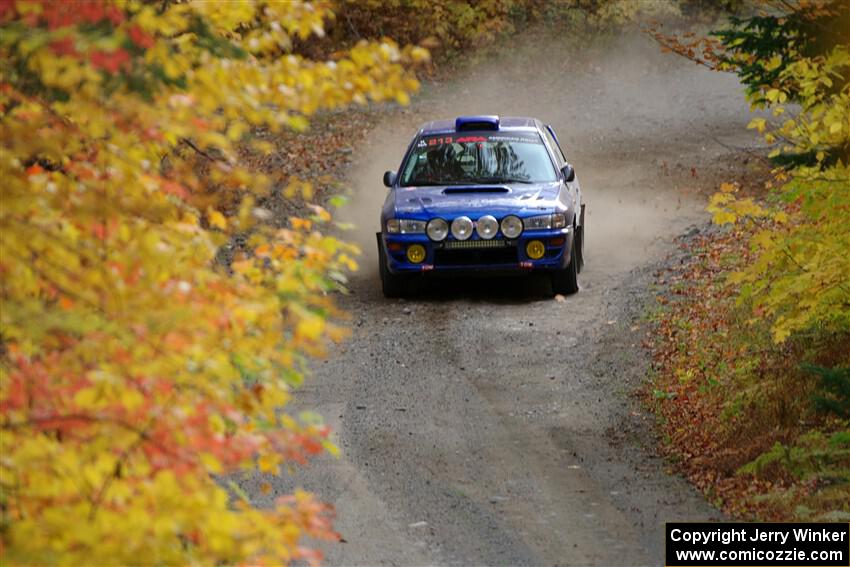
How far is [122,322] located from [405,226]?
32.8 ft

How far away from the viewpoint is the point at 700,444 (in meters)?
9.39

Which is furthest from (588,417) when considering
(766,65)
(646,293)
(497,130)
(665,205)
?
(665,205)

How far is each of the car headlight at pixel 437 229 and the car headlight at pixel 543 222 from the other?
0.83 m

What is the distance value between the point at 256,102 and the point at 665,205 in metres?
17.3

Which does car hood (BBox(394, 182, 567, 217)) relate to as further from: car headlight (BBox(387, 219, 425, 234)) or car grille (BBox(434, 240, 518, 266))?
car grille (BBox(434, 240, 518, 266))

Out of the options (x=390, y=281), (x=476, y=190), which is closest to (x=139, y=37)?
(x=476, y=190)

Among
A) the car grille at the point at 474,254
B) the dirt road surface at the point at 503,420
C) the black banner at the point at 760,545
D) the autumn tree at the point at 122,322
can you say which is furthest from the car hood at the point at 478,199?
the autumn tree at the point at 122,322

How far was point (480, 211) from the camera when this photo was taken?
1358 centimetres

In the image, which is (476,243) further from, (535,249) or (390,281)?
(390,281)


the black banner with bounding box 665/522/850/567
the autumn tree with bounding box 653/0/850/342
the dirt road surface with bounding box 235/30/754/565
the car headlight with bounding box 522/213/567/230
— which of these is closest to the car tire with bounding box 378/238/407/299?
the dirt road surface with bounding box 235/30/754/565

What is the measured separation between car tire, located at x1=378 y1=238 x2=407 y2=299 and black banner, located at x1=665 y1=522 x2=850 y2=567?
7023mm

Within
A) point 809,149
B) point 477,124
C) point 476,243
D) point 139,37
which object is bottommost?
point 476,243

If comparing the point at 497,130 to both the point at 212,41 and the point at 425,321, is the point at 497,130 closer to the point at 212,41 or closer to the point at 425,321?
the point at 425,321

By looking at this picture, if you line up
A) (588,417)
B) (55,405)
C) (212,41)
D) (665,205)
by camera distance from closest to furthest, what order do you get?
(55,405), (212,41), (588,417), (665,205)
